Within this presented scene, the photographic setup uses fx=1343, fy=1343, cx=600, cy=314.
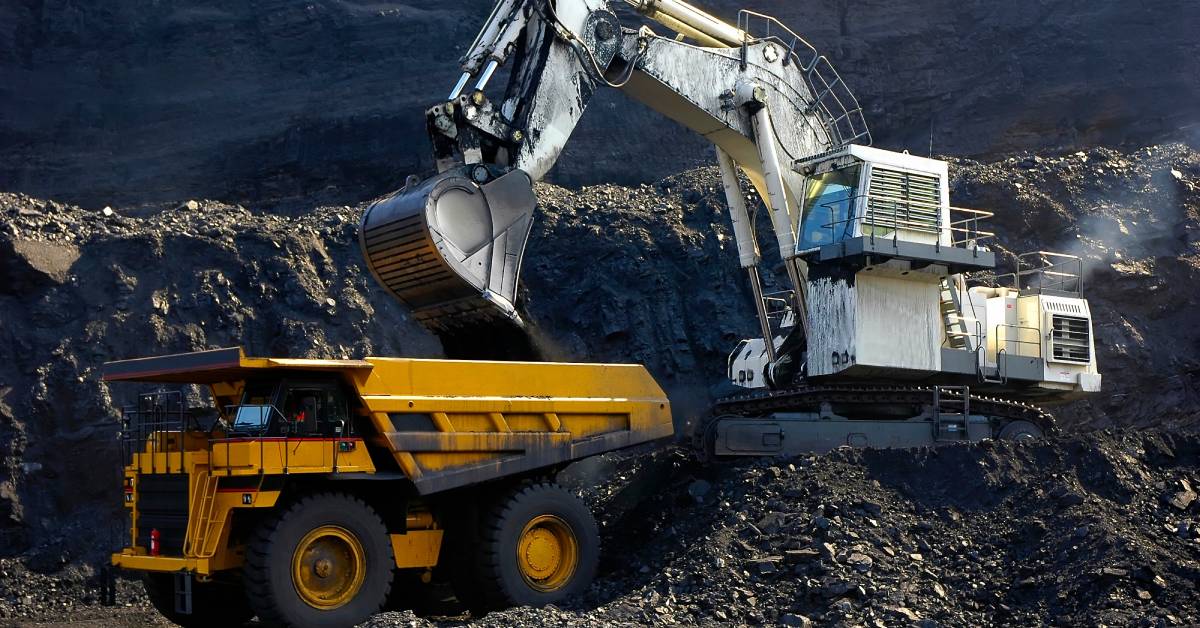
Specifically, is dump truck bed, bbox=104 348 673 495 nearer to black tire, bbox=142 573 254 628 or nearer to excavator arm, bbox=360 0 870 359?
excavator arm, bbox=360 0 870 359

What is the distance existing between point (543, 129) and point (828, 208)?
3503 mm

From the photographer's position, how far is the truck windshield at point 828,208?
14.5 metres

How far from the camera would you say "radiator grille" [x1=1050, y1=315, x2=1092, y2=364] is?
53.0ft

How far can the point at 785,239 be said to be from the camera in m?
15.0

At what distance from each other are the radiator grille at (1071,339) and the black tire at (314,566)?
900cm

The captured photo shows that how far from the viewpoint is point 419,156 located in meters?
28.2

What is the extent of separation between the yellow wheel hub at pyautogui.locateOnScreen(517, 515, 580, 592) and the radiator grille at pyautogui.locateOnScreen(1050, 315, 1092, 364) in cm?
724

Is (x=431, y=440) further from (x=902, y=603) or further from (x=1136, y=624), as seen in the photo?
(x=1136, y=624)

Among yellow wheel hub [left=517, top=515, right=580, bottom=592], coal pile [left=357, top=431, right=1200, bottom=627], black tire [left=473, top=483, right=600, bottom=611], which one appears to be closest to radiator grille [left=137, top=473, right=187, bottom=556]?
coal pile [left=357, top=431, right=1200, bottom=627]

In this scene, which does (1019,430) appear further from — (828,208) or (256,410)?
(256,410)

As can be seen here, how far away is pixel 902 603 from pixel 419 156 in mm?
19394

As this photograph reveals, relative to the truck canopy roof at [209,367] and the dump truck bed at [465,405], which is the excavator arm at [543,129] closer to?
the dump truck bed at [465,405]

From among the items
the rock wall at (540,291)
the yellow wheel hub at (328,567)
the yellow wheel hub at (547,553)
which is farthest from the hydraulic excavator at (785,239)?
the rock wall at (540,291)

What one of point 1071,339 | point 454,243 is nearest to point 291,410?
point 454,243
